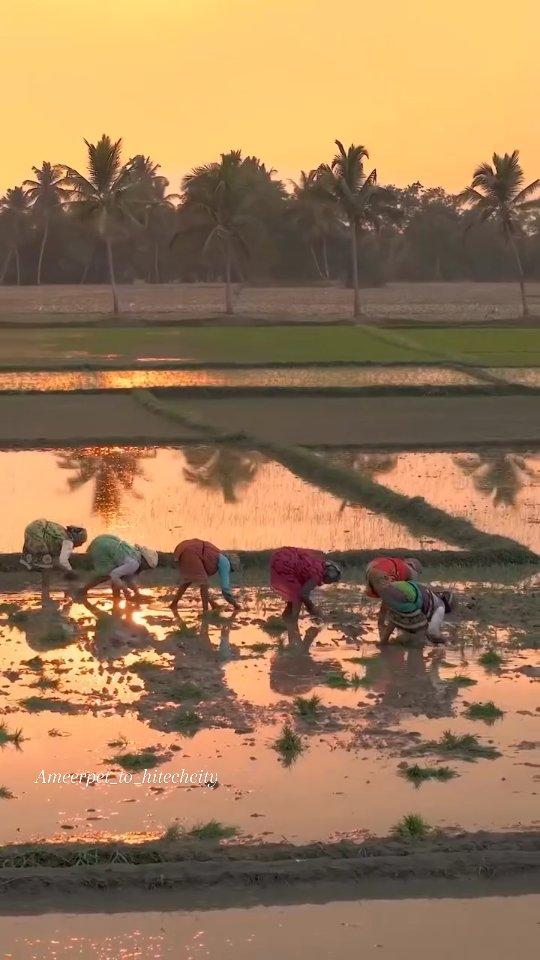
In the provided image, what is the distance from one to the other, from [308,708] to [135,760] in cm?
113

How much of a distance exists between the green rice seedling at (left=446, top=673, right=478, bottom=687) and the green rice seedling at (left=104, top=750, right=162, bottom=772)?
196 cm

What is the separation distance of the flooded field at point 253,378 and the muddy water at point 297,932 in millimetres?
17504

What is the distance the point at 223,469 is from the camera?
15250 millimetres

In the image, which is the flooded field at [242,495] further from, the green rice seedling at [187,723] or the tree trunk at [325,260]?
the tree trunk at [325,260]

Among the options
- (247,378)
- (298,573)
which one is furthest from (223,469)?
(247,378)

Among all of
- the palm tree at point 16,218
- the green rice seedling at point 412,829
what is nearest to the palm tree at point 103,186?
the palm tree at point 16,218

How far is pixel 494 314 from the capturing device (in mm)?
44438

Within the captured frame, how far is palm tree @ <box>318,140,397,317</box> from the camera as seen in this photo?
136 feet

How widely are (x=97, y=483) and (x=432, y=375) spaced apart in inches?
453

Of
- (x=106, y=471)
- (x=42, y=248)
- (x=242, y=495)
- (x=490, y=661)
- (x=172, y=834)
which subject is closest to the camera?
(x=172, y=834)

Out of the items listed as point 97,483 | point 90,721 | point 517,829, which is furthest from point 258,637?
point 97,483

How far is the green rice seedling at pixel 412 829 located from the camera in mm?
5466

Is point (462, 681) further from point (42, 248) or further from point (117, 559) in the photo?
point (42, 248)

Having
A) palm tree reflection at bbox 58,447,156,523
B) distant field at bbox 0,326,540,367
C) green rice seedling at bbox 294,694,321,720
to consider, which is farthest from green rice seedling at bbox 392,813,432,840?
distant field at bbox 0,326,540,367
